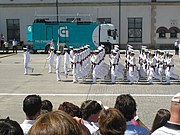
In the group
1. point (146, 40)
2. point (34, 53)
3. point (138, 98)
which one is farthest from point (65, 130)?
point (146, 40)

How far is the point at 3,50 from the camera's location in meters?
42.4

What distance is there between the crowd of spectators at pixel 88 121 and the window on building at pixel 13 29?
43.1 meters

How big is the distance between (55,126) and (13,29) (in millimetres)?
46516

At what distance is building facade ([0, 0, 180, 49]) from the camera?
45.6 metres

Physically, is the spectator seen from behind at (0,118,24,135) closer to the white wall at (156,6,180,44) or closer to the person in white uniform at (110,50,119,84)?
the person in white uniform at (110,50,119,84)

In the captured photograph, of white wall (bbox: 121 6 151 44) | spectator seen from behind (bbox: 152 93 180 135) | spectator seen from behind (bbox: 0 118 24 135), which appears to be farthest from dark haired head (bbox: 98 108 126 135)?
white wall (bbox: 121 6 151 44)

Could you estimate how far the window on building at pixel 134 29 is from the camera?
46.0 meters

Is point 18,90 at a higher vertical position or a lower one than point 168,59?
lower

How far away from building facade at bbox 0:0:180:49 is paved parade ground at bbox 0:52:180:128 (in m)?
27.1

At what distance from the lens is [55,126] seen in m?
2.22

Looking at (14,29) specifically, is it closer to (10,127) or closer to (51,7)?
(51,7)

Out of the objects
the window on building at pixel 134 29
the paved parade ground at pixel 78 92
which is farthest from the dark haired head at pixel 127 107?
the window on building at pixel 134 29

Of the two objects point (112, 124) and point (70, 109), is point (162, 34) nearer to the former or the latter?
point (70, 109)

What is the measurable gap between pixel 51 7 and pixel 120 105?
143 ft
